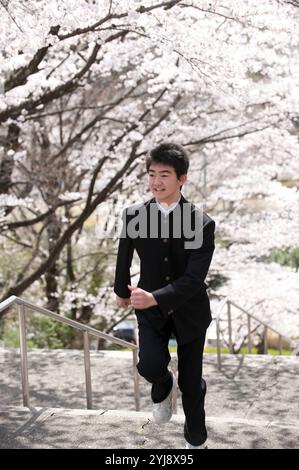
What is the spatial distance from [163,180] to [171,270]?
0.44m

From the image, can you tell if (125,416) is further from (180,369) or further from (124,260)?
(124,260)

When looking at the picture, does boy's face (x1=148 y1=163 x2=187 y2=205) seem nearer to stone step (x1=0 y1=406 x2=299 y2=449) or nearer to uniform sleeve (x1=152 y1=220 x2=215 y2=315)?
uniform sleeve (x1=152 y1=220 x2=215 y2=315)

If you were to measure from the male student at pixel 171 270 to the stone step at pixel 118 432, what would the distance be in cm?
43

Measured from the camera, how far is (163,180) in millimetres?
3244

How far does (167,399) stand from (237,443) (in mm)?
552

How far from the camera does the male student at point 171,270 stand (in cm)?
323

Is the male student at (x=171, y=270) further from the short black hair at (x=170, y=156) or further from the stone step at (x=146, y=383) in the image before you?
the stone step at (x=146, y=383)

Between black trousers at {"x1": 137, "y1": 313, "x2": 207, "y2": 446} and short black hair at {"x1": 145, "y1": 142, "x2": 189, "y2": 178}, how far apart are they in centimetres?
74

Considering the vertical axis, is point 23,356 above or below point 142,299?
below

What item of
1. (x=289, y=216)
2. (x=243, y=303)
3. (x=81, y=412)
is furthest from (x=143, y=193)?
(x=81, y=412)

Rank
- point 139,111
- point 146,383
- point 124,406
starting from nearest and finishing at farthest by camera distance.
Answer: point 124,406, point 146,383, point 139,111

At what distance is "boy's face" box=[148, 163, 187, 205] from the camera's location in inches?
127

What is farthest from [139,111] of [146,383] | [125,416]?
[125,416]

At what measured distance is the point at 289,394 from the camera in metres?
6.93
